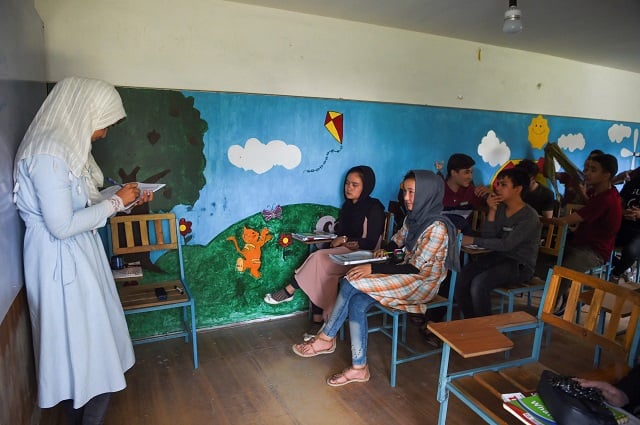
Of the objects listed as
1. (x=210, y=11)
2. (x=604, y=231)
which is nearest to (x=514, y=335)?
(x=604, y=231)

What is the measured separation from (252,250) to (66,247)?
1.66 meters

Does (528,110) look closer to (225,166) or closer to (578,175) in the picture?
→ (578,175)

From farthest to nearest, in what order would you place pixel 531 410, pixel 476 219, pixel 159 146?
pixel 476 219
pixel 159 146
pixel 531 410

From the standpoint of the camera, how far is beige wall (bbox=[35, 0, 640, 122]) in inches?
98.1

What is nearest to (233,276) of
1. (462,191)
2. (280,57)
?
(280,57)

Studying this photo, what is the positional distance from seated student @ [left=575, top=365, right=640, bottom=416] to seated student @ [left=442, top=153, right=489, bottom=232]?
2.07 meters

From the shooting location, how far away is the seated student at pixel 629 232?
3516 mm

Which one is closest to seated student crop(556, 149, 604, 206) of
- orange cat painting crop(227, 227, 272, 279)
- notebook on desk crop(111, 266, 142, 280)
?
orange cat painting crop(227, 227, 272, 279)

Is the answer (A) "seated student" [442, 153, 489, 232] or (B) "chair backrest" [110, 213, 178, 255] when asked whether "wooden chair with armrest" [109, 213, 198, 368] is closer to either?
(B) "chair backrest" [110, 213, 178, 255]

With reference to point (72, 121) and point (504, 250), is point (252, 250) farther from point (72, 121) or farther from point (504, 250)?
point (504, 250)

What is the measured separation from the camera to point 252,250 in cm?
315

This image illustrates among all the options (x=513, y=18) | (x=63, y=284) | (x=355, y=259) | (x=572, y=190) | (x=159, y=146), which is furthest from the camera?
(x=572, y=190)

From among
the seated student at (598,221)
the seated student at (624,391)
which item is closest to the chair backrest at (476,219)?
the seated student at (598,221)

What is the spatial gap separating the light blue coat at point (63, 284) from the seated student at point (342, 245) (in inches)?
60.4
